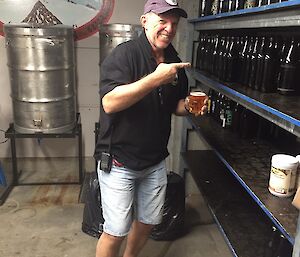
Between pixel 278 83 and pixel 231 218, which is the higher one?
pixel 278 83

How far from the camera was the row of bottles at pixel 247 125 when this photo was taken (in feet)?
7.84

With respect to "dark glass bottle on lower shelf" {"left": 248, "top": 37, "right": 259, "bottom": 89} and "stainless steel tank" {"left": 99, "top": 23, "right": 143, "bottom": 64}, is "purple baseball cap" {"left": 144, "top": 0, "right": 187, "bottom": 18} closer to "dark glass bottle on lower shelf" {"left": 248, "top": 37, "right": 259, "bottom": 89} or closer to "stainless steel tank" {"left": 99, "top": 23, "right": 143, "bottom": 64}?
"dark glass bottle on lower shelf" {"left": 248, "top": 37, "right": 259, "bottom": 89}

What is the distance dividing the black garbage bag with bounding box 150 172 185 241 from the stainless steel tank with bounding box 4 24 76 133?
1.21 meters

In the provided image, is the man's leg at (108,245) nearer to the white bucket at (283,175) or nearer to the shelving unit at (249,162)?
the shelving unit at (249,162)

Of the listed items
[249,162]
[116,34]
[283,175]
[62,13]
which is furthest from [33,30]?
[283,175]

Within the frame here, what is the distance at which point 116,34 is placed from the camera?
2.97 m

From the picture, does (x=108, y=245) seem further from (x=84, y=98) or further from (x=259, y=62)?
(x=84, y=98)

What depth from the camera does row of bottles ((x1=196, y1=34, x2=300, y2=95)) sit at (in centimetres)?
182

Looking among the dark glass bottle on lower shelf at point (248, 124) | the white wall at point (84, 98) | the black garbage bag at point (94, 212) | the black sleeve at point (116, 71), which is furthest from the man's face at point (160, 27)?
the white wall at point (84, 98)

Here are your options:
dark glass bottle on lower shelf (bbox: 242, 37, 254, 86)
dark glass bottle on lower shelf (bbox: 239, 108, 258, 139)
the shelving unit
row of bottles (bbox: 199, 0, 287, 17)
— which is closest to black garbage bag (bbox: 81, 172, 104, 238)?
the shelving unit

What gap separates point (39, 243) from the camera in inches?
97.7

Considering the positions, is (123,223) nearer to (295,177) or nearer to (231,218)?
(231,218)

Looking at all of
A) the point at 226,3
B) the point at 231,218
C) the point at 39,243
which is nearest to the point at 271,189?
the point at 231,218

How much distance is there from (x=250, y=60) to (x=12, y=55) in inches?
75.8
